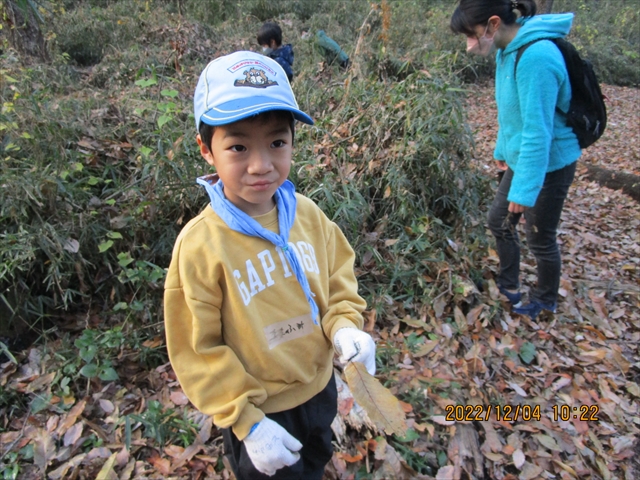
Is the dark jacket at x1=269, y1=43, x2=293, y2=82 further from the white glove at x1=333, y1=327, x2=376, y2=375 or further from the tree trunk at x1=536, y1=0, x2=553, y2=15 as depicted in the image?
the tree trunk at x1=536, y1=0, x2=553, y2=15

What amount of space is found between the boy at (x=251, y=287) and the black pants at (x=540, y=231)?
1941mm

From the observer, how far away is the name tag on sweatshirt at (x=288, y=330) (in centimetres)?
126

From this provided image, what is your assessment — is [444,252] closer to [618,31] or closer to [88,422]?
[88,422]

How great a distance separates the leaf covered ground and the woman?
0.80 meters

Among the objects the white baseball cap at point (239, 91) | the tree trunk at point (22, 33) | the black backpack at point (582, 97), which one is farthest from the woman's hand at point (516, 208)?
the tree trunk at point (22, 33)

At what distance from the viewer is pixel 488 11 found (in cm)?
240

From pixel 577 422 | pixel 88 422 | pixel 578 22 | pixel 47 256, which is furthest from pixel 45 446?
pixel 578 22

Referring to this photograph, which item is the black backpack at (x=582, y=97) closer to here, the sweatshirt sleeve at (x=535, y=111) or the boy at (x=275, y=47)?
the sweatshirt sleeve at (x=535, y=111)

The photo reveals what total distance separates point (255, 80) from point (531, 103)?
193 cm

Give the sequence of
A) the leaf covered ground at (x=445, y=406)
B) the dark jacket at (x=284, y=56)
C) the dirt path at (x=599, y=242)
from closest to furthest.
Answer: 1. the leaf covered ground at (x=445, y=406)
2. the dirt path at (x=599, y=242)
3. the dark jacket at (x=284, y=56)

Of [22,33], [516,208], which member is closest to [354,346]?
[516,208]

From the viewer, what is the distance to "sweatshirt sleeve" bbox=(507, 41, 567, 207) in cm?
228

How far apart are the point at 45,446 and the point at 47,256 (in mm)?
1224

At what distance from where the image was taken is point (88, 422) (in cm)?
215
